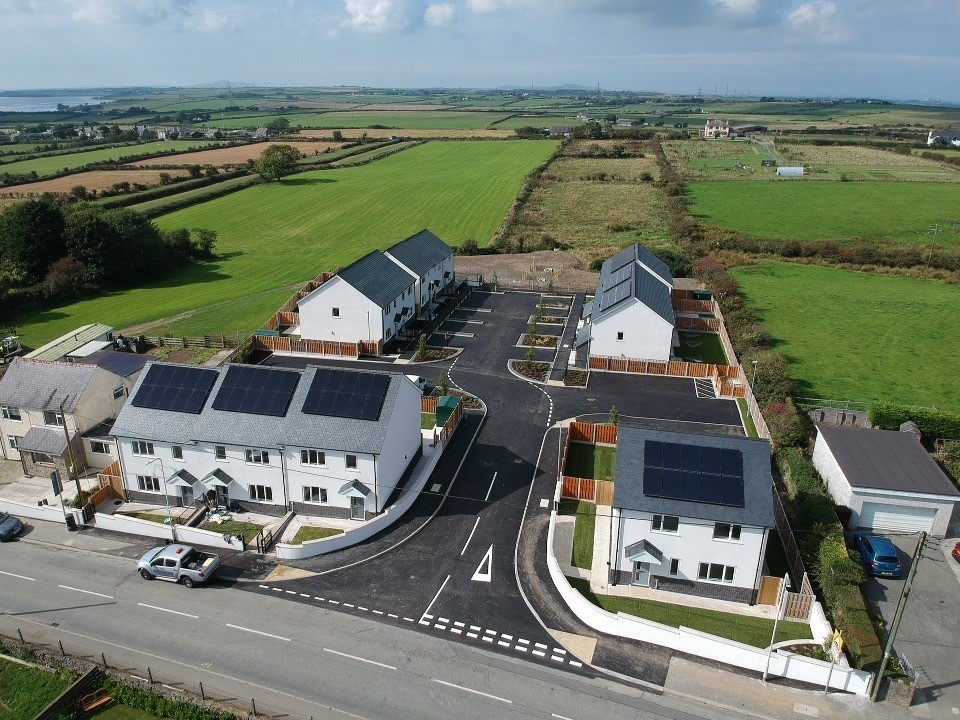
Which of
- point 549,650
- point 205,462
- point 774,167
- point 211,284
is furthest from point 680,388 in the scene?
point 774,167

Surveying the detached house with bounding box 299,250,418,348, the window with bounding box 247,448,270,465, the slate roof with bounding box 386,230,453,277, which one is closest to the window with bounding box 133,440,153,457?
the window with bounding box 247,448,270,465

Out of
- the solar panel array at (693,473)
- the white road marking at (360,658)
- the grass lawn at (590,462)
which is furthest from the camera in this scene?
the grass lawn at (590,462)

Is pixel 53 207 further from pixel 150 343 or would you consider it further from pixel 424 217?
pixel 424 217

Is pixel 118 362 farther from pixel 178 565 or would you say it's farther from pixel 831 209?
pixel 831 209

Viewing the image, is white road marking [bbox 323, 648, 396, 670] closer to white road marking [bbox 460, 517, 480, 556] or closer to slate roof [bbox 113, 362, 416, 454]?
white road marking [bbox 460, 517, 480, 556]

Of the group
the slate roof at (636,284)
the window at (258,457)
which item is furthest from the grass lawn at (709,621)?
the slate roof at (636,284)

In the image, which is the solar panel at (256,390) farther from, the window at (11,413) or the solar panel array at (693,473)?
the solar panel array at (693,473)
